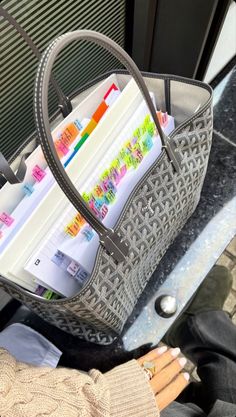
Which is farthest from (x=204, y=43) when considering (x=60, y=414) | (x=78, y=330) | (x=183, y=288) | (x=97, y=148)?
(x=60, y=414)

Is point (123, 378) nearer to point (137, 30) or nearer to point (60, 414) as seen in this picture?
point (60, 414)

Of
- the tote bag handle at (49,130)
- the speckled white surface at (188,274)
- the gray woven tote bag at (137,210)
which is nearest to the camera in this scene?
the tote bag handle at (49,130)

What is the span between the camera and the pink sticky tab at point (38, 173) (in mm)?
596

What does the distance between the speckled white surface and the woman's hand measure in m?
0.06

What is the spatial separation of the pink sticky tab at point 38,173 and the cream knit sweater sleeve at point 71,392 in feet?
0.83

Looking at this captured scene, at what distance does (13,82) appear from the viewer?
69cm

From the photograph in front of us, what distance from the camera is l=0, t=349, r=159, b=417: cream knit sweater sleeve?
50 centimetres

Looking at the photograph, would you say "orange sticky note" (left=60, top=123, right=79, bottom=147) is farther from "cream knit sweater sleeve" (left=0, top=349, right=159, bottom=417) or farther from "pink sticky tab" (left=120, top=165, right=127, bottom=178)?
"cream knit sweater sleeve" (left=0, top=349, right=159, bottom=417)

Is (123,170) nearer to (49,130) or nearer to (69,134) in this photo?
(69,134)

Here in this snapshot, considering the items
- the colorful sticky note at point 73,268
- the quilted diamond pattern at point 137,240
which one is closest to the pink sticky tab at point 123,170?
the quilted diamond pattern at point 137,240

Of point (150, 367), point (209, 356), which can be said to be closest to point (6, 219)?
point (150, 367)

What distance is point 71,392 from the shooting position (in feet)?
1.85

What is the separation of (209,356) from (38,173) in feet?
2.01

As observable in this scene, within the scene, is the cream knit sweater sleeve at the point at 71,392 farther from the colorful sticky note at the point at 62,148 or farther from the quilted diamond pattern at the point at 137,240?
the colorful sticky note at the point at 62,148
